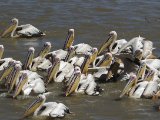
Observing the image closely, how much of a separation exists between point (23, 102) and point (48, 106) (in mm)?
1041

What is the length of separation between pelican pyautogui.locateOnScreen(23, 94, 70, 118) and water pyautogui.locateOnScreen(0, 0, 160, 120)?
495 millimetres

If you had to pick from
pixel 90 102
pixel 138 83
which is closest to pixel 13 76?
pixel 90 102

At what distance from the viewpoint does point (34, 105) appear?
44.8ft

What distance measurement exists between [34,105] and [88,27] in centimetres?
784

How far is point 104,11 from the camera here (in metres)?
22.7

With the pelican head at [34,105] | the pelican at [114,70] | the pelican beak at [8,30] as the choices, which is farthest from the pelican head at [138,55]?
the pelican beak at [8,30]

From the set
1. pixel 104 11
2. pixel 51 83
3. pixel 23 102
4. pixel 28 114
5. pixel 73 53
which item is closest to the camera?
pixel 28 114

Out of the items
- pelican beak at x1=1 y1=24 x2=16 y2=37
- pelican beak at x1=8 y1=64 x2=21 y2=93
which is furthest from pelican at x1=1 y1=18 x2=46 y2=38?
pelican beak at x1=8 y1=64 x2=21 y2=93

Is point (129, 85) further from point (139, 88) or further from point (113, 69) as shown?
point (113, 69)

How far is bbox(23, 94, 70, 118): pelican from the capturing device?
13625 millimetres

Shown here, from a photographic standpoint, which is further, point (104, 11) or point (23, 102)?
point (104, 11)

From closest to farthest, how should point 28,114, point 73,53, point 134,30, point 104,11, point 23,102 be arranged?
point 28,114, point 23,102, point 73,53, point 134,30, point 104,11

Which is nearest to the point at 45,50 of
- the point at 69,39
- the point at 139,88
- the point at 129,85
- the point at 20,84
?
the point at 69,39

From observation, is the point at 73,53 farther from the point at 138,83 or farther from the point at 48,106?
the point at 48,106
